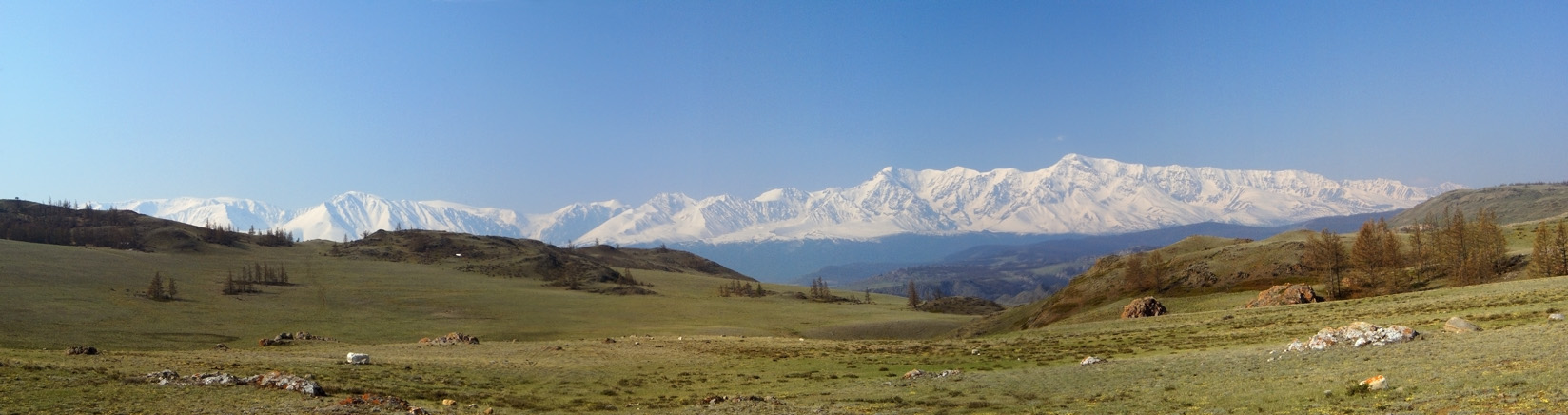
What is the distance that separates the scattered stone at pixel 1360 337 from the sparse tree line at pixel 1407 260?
54902 millimetres

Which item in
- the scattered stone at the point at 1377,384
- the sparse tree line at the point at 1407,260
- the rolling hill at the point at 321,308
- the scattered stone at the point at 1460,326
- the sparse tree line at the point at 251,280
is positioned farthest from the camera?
the sparse tree line at the point at 251,280

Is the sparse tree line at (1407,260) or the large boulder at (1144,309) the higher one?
the sparse tree line at (1407,260)

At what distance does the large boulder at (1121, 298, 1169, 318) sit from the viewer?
243 ft

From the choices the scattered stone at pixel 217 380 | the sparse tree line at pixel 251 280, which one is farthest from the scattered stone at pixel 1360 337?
the sparse tree line at pixel 251 280

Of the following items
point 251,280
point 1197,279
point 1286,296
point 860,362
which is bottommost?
point 860,362

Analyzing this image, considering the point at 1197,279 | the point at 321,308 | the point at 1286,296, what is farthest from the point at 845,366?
the point at 321,308

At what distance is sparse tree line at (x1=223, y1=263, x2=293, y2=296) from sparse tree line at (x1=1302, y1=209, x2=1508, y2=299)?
15096 cm

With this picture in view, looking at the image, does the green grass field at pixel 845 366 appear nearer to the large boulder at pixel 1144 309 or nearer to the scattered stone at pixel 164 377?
the scattered stone at pixel 164 377

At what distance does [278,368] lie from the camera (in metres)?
36.3

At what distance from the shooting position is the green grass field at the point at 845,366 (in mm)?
23156

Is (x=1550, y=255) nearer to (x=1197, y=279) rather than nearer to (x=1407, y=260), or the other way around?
(x=1407, y=260)

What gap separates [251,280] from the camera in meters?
140

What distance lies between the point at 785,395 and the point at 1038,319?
69.8 meters

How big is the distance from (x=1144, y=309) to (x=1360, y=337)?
149ft
